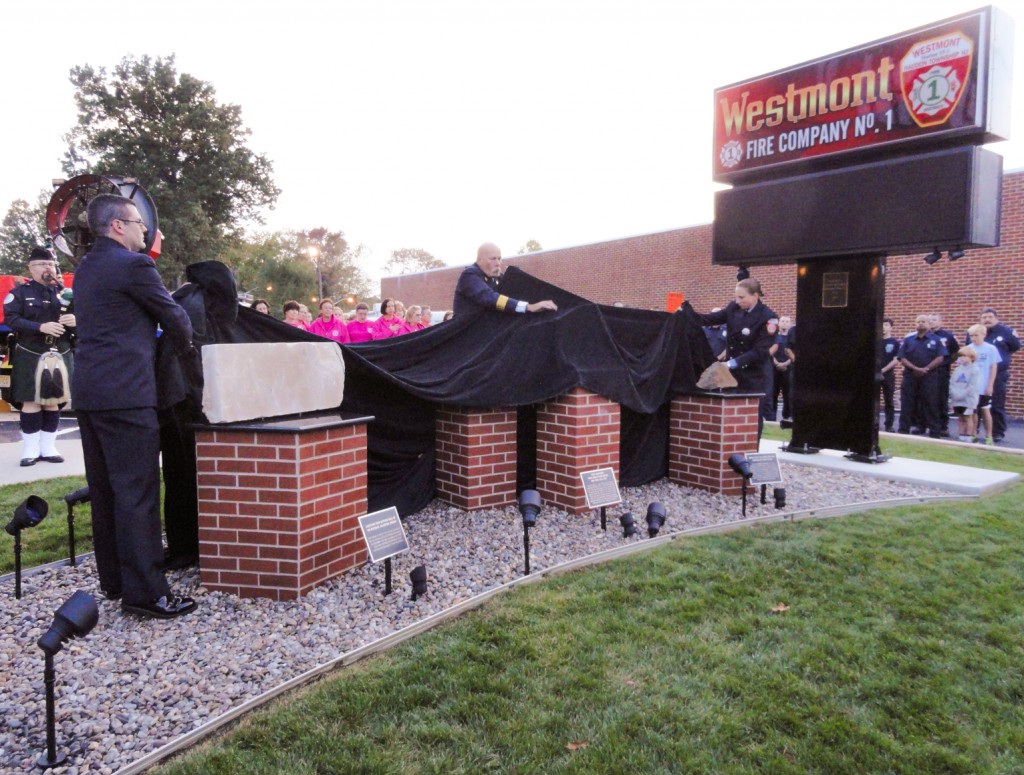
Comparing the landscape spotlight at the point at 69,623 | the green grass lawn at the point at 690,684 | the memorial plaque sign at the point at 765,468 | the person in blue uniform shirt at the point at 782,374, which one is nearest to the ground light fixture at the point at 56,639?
the landscape spotlight at the point at 69,623

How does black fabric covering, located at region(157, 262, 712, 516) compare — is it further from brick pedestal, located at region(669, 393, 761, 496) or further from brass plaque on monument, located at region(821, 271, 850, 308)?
brass plaque on monument, located at region(821, 271, 850, 308)

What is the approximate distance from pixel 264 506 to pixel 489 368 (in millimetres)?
2006

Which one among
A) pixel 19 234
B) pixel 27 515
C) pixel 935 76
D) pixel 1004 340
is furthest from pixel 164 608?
pixel 19 234

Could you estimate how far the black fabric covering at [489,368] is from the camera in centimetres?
439

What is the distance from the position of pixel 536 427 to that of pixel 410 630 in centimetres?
264

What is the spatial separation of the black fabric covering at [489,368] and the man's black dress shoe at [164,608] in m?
1.51

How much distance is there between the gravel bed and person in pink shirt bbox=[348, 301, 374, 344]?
17.5 feet

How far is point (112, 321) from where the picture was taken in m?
2.90

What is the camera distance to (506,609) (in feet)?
10.3

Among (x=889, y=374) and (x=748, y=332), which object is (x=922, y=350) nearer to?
(x=889, y=374)

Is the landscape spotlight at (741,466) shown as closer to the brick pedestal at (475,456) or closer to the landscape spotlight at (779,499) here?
the landscape spotlight at (779,499)

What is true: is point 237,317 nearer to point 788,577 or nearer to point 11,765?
point 11,765

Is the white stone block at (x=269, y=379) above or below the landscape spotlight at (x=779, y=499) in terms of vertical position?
above

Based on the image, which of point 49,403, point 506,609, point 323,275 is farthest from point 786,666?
point 323,275
